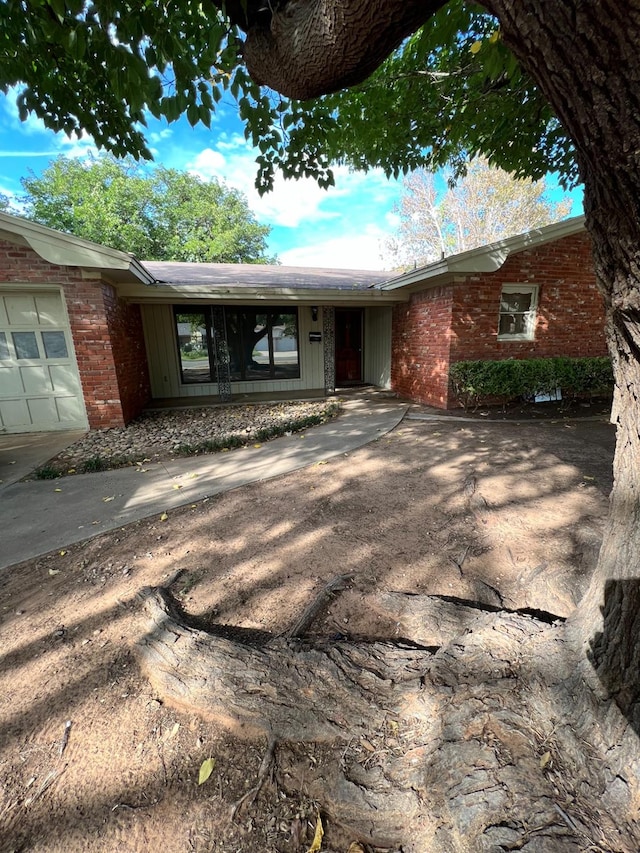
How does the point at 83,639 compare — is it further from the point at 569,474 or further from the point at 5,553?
the point at 569,474

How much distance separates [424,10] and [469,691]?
109 inches

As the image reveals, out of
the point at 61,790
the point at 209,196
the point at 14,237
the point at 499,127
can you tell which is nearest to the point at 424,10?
the point at 61,790

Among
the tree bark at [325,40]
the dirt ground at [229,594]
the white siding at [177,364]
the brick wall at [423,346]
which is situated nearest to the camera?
the dirt ground at [229,594]

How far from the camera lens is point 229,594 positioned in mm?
2447

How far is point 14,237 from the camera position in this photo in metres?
5.86

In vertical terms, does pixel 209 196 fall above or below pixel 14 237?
above

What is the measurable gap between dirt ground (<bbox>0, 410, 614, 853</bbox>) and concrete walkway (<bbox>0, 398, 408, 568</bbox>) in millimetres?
241

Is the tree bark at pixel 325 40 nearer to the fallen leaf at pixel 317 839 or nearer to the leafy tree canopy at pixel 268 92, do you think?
the leafy tree canopy at pixel 268 92

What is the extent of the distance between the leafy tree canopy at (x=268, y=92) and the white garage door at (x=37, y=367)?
13.2 ft

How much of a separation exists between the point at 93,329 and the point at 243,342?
425 centimetres

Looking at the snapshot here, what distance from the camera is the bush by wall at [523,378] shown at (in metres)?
7.39

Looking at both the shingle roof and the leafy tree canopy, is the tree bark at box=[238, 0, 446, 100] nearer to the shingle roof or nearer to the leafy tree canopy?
the leafy tree canopy

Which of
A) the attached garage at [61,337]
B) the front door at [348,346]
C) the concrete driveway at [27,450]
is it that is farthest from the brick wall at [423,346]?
the concrete driveway at [27,450]

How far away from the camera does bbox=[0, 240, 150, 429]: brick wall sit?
237 inches
